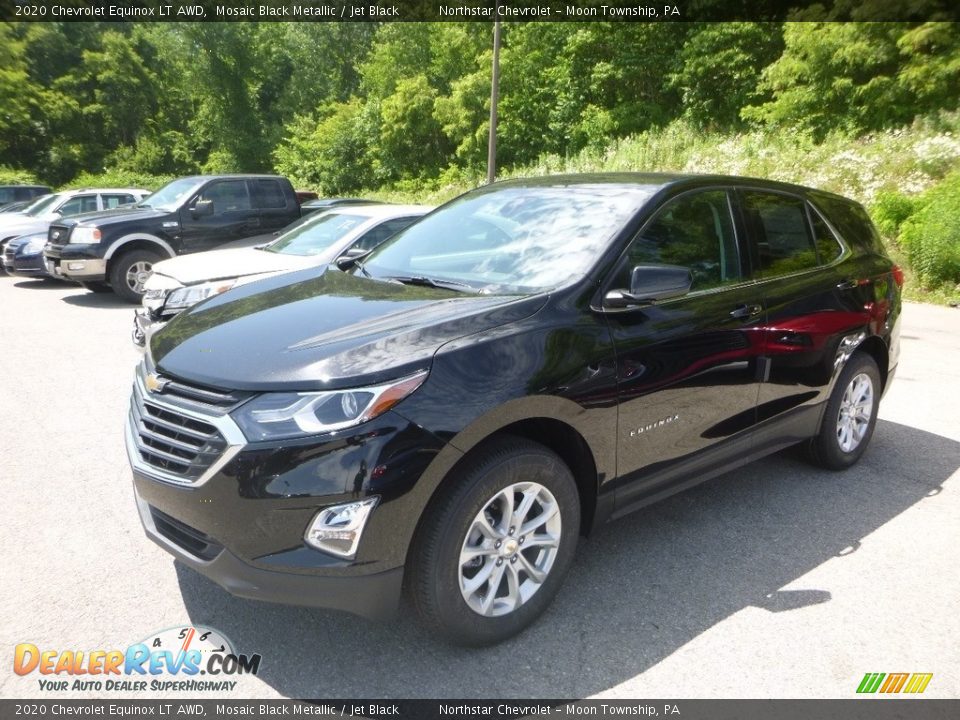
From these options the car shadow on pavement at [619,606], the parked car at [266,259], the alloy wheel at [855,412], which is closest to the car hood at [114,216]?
the parked car at [266,259]

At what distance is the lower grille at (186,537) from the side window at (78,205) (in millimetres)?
13893

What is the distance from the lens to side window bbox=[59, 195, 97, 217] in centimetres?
1456

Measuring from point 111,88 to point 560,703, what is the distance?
54.1 m

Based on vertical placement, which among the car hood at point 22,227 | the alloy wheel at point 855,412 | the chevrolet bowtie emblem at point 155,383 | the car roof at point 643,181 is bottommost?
the car hood at point 22,227

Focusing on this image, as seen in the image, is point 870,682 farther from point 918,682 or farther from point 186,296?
point 186,296

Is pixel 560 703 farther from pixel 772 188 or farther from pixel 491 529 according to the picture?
pixel 772 188

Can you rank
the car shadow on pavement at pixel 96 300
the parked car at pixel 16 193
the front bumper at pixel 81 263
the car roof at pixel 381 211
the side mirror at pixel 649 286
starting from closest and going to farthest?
the side mirror at pixel 649 286
the car roof at pixel 381 211
the front bumper at pixel 81 263
the car shadow on pavement at pixel 96 300
the parked car at pixel 16 193

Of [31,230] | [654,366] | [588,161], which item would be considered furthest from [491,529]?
[588,161]

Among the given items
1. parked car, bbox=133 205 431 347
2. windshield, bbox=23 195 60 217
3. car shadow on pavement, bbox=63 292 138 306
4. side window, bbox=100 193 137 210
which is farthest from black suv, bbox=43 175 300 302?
windshield, bbox=23 195 60 217

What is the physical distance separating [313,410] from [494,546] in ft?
2.77

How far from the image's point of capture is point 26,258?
12.4 meters

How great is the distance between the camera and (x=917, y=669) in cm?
272

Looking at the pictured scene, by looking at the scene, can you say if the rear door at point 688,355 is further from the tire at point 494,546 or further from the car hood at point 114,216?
the car hood at point 114,216

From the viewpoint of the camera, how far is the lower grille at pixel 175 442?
96.7 inches
